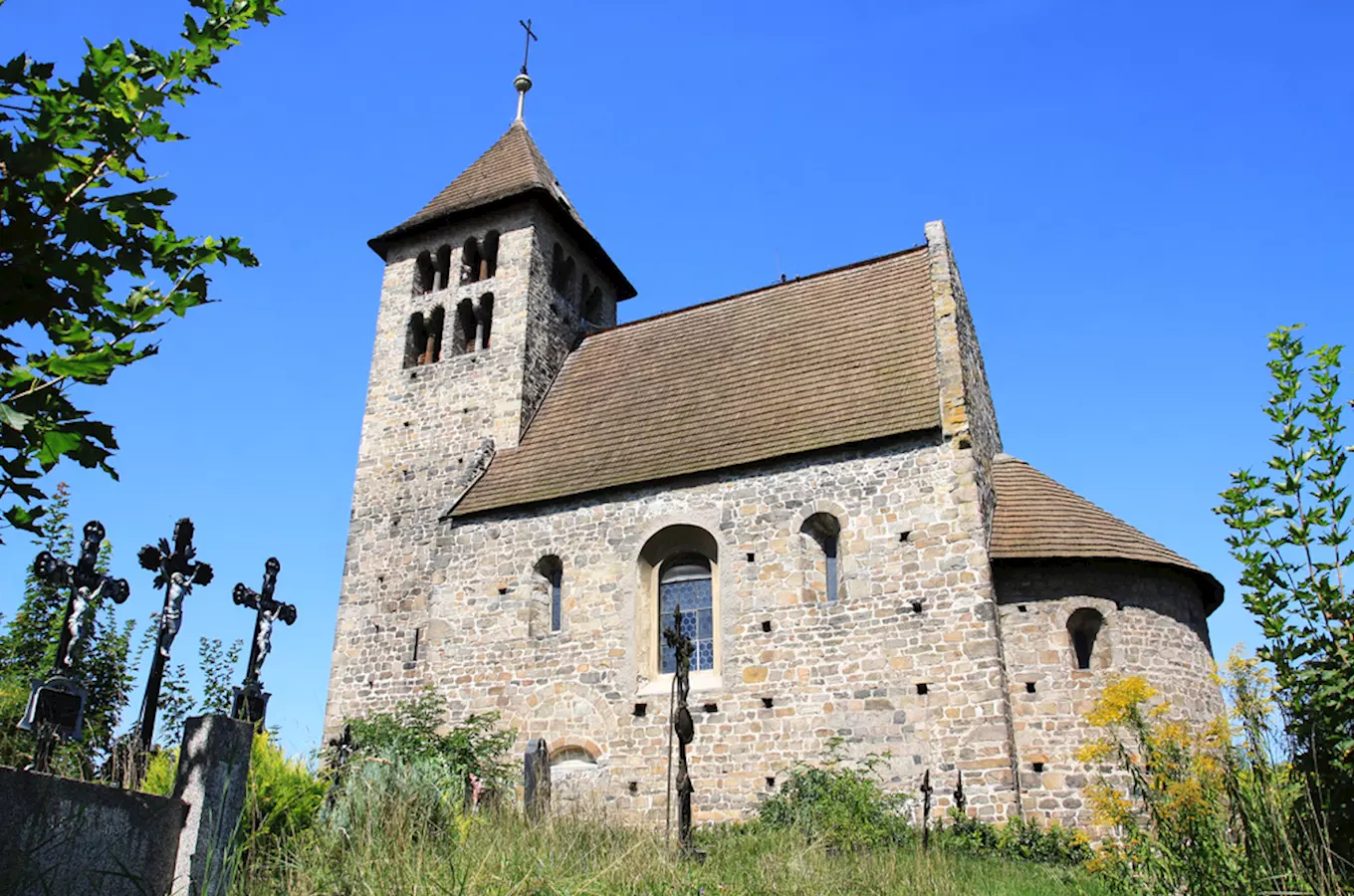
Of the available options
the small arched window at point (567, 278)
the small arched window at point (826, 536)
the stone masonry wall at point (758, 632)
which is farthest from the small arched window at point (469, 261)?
the small arched window at point (826, 536)

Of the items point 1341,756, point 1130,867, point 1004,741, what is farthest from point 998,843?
point 1341,756

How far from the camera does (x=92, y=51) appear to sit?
4.22 m

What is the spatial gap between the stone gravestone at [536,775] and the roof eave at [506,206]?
12388 mm

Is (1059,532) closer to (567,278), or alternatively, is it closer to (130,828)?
(130,828)

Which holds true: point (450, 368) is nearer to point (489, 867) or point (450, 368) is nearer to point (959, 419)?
point (959, 419)

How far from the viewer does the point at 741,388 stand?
59.5 feet

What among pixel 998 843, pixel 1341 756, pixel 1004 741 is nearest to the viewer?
pixel 1341 756

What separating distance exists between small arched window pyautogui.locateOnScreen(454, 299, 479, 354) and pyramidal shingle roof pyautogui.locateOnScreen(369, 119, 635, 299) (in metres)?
2.44

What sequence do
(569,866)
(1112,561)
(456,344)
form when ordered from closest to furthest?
(569,866), (1112,561), (456,344)

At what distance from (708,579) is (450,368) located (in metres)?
8.24

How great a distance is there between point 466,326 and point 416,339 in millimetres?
1282

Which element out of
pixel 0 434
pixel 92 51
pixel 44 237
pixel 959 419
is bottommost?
pixel 0 434

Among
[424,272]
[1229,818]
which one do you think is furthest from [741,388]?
[1229,818]

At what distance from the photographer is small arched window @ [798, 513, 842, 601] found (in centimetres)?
1534
